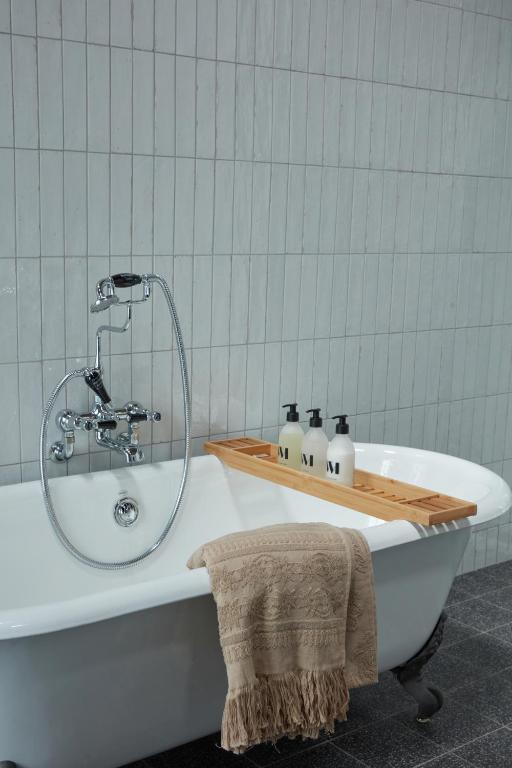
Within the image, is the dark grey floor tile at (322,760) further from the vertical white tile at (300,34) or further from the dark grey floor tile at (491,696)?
the vertical white tile at (300,34)

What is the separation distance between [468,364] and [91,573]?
174cm

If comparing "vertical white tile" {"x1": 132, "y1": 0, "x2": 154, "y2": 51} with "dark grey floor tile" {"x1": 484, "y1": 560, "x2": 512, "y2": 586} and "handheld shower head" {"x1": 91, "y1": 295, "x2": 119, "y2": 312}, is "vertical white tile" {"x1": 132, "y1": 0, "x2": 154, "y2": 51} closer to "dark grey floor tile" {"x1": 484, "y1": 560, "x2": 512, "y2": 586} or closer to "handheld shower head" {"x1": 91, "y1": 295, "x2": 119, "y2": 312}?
"handheld shower head" {"x1": 91, "y1": 295, "x2": 119, "y2": 312}

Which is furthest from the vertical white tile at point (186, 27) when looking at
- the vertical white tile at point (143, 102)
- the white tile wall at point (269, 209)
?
the vertical white tile at point (143, 102)

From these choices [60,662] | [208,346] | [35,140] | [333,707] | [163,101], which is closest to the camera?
[60,662]

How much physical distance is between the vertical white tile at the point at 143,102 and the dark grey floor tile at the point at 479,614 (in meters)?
1.87

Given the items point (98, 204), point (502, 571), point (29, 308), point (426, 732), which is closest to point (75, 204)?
point (98, 204)

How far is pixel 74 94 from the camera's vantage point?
2434 mm

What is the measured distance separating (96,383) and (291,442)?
1.91 feet

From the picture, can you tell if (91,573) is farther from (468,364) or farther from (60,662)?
(468,364)

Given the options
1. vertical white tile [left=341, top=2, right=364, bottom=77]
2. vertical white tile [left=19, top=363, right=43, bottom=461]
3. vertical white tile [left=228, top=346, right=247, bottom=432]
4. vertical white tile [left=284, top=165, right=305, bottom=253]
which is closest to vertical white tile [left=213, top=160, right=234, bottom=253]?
vertical white tile [left=284, top=165, right=305, bottom=253]

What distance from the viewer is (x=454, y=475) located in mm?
2701

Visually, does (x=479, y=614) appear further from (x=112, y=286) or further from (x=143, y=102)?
(x=143, y=102)

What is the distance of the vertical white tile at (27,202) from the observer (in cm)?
238

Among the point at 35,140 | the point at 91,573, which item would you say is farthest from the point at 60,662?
the point at 35,140
